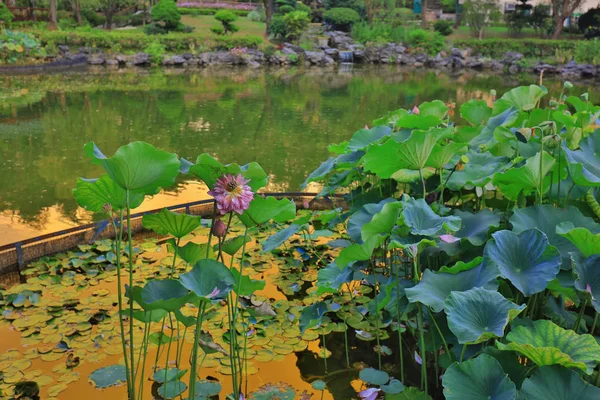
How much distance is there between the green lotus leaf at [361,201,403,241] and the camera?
1.56 metres

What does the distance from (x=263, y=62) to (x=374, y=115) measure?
9.57 meters

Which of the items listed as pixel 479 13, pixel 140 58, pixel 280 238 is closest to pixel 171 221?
pixel 280 238

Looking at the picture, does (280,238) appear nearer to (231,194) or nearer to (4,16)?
(231,194)

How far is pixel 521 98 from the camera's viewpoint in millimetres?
2570

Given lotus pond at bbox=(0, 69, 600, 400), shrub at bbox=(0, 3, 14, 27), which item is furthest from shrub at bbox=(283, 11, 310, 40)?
lotus pond at bbox=(0, 69, 600, 400)

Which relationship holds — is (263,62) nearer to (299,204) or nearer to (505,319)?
(299,204)

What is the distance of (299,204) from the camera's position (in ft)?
13.0

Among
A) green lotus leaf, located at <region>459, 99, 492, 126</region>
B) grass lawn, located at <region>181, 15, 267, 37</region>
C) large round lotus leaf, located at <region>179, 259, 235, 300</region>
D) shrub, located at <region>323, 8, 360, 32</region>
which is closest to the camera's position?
large round lotus leaf, located at <region>179, 259, 235, 300</region>

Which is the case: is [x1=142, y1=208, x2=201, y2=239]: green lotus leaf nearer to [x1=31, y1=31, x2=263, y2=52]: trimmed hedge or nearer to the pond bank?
the pond bank

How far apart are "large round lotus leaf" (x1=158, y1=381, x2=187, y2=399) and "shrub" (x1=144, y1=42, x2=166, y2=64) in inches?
595


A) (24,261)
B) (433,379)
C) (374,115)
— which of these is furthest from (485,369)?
(374,115)

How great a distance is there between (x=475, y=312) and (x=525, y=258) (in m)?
0.22

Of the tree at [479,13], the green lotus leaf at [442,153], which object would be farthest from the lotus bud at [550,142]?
the tree at [479,13]

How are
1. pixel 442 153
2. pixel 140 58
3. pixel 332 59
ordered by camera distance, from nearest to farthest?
pixel 442 153
pixel 140 58
pixel 332 59
